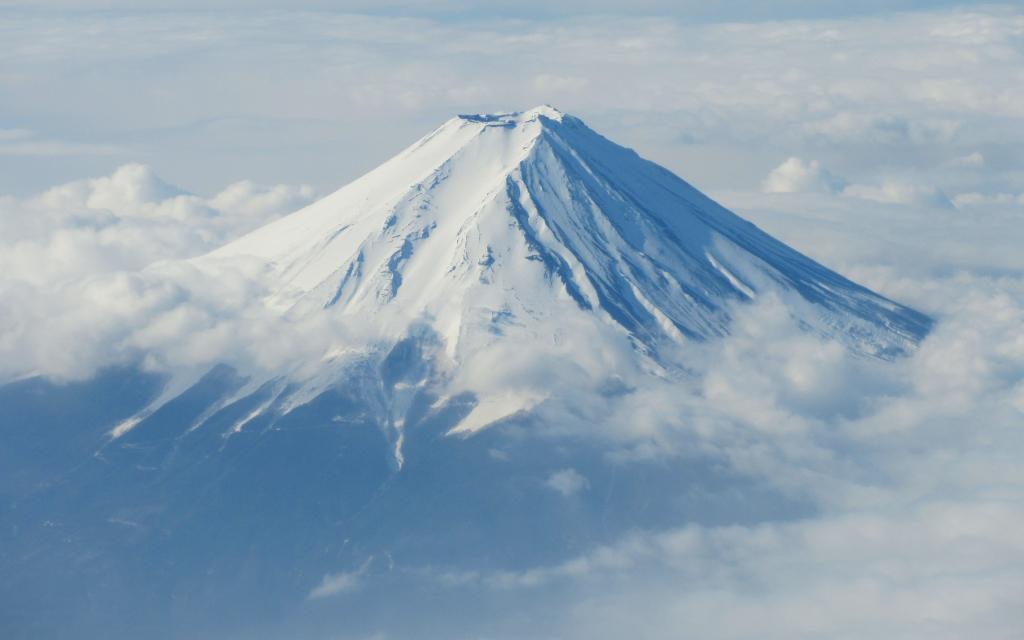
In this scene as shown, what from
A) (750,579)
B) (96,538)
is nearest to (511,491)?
(750,579)

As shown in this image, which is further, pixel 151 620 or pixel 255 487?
pixel 255 487

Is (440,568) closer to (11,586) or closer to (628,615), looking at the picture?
(628,615)

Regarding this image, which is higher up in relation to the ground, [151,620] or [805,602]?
[805,602]

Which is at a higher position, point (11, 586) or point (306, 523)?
point (306, 523)

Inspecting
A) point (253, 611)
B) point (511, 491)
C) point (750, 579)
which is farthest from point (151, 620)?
point (750, 579)

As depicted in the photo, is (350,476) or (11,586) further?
(350,476)

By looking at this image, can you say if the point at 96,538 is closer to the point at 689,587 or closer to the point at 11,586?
the point at 11,586

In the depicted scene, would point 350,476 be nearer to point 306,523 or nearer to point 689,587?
point 306,523
